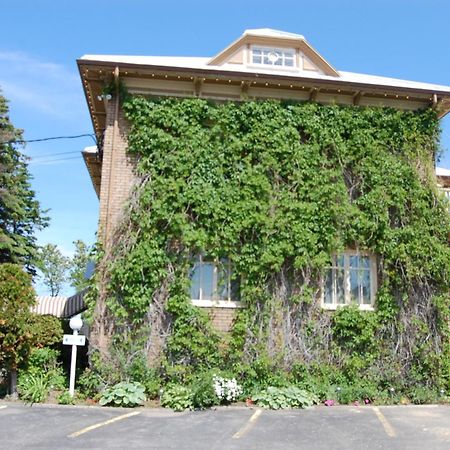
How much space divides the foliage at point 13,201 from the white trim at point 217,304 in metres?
14.4

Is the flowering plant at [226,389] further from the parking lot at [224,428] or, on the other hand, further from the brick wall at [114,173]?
the brick wall at [114,173]

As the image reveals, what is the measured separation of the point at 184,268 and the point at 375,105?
653cm

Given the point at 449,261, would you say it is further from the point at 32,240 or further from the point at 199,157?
the point at 32,240

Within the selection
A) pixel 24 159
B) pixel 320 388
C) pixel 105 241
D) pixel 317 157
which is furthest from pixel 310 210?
pixel 24 159

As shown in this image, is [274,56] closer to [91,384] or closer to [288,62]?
[288,62]

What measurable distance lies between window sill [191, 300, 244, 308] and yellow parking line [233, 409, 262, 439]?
263 cm

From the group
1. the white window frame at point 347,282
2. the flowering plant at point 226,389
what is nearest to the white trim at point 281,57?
the white window frame at point 347,282

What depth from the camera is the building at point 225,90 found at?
40.1 ft

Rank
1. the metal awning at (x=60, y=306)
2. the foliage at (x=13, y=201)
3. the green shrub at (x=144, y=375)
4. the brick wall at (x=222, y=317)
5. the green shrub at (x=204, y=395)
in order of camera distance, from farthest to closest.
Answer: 1. the foliage at (x=13, y=201)
2. the metal awning at (x=60, y=306)
3. the brick wall at (x=222, y=317)
4. the green shrub at (x=144, y=375)
5. the green shrub at (x=204, y=395)

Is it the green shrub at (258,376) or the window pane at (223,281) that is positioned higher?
the window pane at (223,281)

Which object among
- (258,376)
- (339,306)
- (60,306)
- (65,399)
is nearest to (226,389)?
(258,376)

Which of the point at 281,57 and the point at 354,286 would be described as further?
the point at 281,57

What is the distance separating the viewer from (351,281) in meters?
12.7

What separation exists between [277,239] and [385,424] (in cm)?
464
